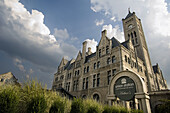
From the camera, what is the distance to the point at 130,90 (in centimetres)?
952

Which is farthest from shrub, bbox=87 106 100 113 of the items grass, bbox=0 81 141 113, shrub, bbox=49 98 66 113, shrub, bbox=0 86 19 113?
shrub, bbox=0 86 19 113

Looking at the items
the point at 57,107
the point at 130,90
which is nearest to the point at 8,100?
the point at 57,107

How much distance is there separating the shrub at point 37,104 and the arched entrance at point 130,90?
23.3 feet

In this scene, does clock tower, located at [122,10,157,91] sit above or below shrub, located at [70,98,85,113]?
above

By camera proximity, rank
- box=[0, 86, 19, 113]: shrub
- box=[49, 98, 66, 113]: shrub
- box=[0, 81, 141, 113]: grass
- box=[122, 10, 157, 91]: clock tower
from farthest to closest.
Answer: box=[122, 10, 157, 91]: clock tower < box=[49, 98, 66, 113]: shrub < box=[0, 81, 141, 113]: grass < box=[0, 86, 19, 113]: shrub

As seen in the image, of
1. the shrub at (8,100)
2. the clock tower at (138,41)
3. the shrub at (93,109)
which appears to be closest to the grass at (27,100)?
the shrub at (8,100)

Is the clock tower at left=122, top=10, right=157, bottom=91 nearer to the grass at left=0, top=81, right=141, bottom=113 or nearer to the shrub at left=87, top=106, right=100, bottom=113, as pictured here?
the shrub at left=87, top=106, right=100, bottom=113

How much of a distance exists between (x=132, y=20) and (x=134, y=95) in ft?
121

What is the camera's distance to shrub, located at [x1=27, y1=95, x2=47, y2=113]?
503 cm

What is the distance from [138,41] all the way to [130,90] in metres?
28.7

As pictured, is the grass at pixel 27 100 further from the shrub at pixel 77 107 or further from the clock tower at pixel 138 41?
the clock tower at pixel 138 41

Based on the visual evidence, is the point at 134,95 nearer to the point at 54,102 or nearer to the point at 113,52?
the point at 54,102

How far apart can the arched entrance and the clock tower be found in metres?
21.3

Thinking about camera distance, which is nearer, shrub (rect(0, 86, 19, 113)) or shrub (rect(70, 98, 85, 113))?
shrub (rect(0, 86, 19, 113))
